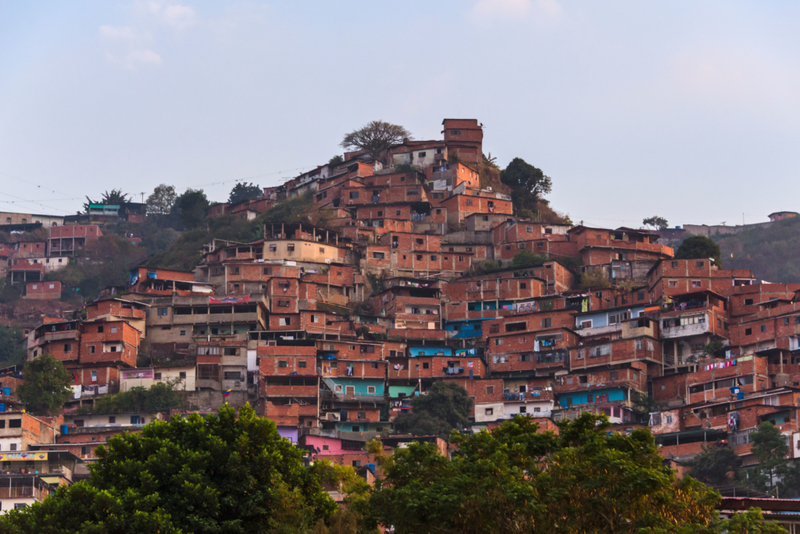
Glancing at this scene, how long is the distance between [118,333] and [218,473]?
114 feet

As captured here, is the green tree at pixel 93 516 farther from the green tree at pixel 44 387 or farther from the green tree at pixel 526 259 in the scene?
the green tree at pixel 526 259

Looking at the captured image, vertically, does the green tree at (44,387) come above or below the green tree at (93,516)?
above

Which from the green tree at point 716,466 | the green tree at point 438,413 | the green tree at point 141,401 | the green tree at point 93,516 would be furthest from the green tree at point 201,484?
the green tree at point 141,401

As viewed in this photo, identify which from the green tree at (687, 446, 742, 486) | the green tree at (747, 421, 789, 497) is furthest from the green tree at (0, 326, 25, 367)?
the green tree at (747, 421, 789, 497)

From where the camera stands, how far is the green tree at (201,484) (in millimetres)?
24547

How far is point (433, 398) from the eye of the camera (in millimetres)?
55750

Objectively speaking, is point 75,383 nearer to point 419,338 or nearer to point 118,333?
point 118,333

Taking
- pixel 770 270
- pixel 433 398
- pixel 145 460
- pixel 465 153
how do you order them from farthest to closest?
pixel 770 270, pixel 465 153, pixel 433 398, pixel 145 460

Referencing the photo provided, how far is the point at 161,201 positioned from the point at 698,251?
187ft

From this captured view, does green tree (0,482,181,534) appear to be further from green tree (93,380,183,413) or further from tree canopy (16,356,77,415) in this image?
tree canopy (16,356,77,415)

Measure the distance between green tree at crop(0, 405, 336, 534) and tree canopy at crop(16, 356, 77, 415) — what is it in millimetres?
29697

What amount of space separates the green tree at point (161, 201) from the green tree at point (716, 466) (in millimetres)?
68338

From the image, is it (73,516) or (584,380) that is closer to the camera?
(73,516)

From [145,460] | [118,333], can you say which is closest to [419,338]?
[118,333]
